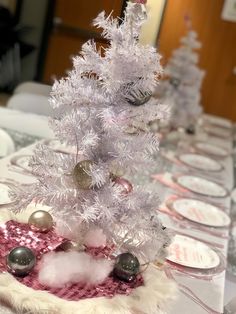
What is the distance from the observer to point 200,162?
7.09 feet

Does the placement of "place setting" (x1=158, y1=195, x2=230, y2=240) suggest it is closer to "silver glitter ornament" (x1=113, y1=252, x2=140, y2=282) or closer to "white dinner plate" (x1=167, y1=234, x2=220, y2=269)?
"white dinner plate" (x1=167, y1=234, x2=220, y2=269)

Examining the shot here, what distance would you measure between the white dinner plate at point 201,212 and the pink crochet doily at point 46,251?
0.51 meters

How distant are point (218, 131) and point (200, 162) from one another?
1.12 meters

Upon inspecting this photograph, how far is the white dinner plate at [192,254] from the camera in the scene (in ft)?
3.58

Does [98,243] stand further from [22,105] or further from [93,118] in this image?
[22,105]

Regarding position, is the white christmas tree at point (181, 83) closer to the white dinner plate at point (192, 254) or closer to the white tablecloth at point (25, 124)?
the white tablecloth at point (25, 124)

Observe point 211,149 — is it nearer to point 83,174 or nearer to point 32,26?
point 83,174

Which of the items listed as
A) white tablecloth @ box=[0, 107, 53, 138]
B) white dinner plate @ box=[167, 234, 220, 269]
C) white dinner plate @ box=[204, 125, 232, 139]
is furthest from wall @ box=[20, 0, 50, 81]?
white dinner plate @ box=[167, 234, 220, 269]

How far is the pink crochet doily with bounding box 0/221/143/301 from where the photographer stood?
33.0 inches

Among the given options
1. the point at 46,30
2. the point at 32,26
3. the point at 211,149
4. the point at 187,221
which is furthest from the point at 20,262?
the point at 46,30

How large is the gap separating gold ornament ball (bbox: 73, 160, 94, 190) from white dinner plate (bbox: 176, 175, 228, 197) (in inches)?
34.5

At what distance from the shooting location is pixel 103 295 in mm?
853

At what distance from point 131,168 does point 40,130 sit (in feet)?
3.76

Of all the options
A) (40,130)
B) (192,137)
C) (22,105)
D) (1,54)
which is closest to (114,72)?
(40,130)
